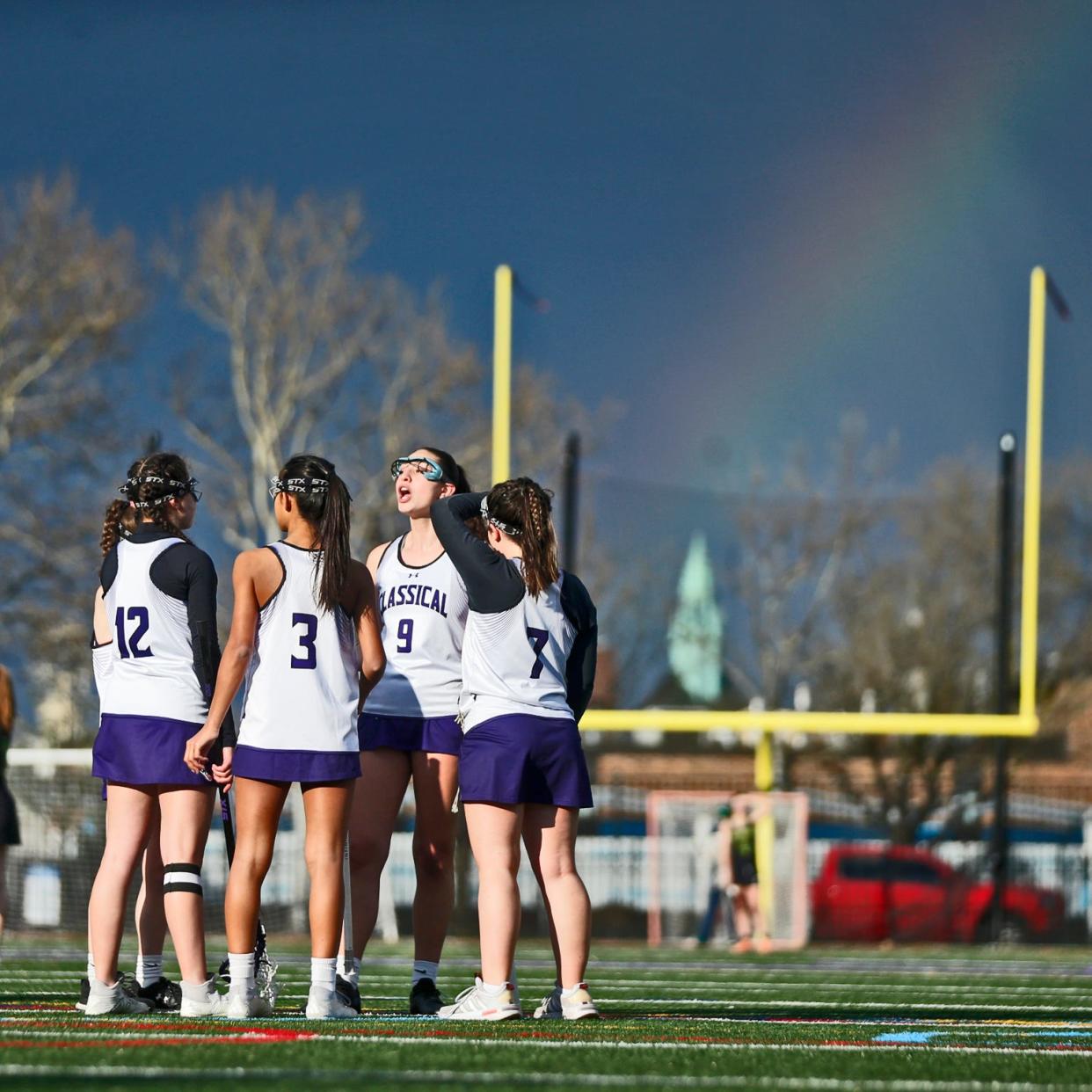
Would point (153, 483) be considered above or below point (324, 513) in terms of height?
above

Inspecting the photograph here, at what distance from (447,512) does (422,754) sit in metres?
0.94

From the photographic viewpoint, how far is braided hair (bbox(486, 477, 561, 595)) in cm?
632

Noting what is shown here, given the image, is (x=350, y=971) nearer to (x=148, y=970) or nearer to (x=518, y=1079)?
(x=148, y=970)

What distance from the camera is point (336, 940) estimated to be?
239 inches

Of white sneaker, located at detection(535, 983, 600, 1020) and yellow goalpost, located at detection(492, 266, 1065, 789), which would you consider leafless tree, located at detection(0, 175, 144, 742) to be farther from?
white sneaker, located at detection(535, 983, 600, 1020)

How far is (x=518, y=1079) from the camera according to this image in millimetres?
4328

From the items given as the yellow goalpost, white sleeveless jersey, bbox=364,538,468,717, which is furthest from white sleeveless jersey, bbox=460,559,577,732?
the yellow goalpost

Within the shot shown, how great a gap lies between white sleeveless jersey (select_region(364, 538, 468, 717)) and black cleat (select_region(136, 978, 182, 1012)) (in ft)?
3.67

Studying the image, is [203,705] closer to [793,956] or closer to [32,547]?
[793,956]

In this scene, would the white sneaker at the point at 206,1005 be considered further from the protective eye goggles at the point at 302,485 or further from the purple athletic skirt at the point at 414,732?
the protective eye goggles at the point at 302,485

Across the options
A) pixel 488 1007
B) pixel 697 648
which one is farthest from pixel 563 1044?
pixel 697 648

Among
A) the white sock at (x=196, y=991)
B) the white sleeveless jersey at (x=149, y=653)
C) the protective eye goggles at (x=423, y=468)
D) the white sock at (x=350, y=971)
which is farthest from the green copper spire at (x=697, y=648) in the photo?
the white sock at (x=196, y=991)

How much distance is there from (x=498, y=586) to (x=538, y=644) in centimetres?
22

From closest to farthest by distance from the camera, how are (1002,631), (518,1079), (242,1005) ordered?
(518,1079) < (242,1005) < (1002,631)
